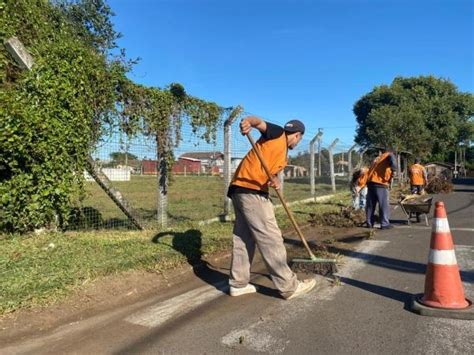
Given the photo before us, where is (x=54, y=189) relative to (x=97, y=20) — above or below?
below

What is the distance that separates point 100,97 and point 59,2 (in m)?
6.48

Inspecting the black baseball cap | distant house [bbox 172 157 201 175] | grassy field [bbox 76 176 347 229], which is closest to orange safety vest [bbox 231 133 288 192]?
the black baseball cap

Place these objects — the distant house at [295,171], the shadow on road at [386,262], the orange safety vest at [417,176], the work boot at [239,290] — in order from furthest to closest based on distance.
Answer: the distant house at [295,171]
the orange safety vest at [417,176]
the shadow on road at [386,262]
the work boot at [239,290]

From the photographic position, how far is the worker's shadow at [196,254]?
6055mm

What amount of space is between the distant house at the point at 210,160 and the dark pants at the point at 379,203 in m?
3.33

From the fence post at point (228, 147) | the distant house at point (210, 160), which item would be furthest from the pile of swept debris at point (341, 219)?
the distant house at point (210, 160)

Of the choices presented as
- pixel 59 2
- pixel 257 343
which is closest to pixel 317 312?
pixel 257 343

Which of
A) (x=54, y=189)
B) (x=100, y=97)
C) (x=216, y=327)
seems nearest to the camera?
(x=216, y=327)

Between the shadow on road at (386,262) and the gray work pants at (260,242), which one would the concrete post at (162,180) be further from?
the gray work pants at (260,242)

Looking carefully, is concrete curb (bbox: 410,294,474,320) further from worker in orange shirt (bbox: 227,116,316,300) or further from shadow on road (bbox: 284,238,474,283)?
shadow on road (bbox: 284,238,474,283)

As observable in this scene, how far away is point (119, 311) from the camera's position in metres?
4.86

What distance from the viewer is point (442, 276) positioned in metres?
4.63

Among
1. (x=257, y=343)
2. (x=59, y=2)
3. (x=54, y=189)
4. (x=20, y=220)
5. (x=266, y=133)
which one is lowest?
(x=257, y=343)

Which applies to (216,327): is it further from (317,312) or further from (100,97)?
(100,97)
